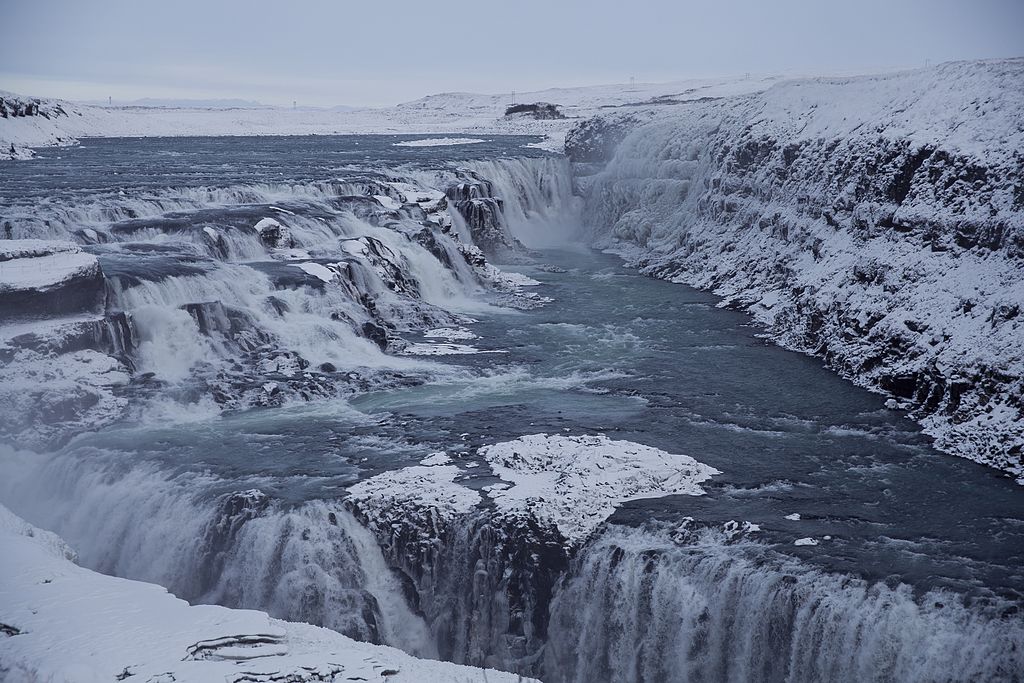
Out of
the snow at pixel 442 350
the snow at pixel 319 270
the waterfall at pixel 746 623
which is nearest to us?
the waterfall at pixel 746 623

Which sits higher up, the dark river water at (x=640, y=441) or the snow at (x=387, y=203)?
the snow at (x=387, y=203)

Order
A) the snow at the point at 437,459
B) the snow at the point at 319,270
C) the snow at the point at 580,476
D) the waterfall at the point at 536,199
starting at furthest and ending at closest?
the waterfall at the point at 536,199
the snow at the point at 319,270
the snow at the point at 437,459
the snow at the point at 580,476

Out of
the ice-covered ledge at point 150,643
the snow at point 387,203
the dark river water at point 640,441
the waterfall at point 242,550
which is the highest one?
the snow at point 387,203

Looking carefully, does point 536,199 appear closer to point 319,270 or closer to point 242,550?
point 319,270

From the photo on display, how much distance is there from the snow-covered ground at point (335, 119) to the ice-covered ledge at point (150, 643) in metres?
46.7

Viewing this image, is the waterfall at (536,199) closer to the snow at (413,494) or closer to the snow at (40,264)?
the snow at (40,264)

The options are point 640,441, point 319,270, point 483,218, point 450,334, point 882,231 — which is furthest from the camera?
point 483,218

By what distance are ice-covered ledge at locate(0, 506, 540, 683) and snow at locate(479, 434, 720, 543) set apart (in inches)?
160

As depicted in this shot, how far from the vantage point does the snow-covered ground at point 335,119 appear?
A: 230 feet

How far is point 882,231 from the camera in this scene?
2592cm

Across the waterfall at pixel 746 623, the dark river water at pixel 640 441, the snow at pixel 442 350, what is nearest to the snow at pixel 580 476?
the dark river water at pixel 640 441

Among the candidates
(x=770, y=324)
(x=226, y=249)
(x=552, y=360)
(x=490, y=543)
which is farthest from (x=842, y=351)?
(x=226, y=249)

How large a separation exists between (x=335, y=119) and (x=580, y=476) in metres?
132

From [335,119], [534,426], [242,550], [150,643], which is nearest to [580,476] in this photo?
[534,426]
